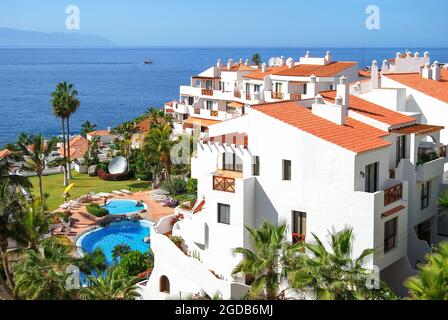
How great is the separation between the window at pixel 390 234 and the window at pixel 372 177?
1545mm

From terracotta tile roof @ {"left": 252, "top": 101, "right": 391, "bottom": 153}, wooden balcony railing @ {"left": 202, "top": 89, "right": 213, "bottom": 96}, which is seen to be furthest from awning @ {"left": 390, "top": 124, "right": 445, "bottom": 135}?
wooden balcony railing @ {"left": 202, "top": 89, "right": 213, "bottom": 96}

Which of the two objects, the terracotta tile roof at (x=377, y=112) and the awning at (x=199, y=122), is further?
the awning at (x=199, y=122)

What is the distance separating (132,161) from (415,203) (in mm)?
41482

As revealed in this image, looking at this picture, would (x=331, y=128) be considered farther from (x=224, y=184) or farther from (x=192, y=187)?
(x=192, y=187)

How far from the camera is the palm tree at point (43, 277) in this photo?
21172 mm

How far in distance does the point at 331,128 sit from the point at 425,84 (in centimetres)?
1306

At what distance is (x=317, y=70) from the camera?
185ft

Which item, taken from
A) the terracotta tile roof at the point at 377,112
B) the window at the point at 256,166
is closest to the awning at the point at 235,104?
the terracotta tile roof at the point at 377,112

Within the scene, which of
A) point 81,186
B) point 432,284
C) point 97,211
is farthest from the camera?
point 81,186

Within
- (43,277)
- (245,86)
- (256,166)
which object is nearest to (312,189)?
(256,166)

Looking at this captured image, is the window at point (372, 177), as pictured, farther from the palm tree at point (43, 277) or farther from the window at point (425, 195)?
the palm tree at point (43, 277)

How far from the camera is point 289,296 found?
25828 millimetres

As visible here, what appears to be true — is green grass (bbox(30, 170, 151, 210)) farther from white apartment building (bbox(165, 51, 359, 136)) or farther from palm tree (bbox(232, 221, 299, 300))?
palm tree (bbox(232, 221, 299, 300))
